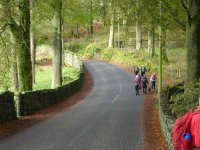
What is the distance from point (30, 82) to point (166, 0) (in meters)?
10.2

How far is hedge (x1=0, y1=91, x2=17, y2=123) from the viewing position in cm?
1892

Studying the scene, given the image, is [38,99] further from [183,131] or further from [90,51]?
[90,51]

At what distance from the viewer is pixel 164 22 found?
21172 millimetres

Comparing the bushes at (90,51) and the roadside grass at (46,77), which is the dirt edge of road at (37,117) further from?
the bushes at (90,51)

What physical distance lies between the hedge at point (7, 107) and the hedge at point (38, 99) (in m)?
1.91

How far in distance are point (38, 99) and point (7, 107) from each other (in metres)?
5.02

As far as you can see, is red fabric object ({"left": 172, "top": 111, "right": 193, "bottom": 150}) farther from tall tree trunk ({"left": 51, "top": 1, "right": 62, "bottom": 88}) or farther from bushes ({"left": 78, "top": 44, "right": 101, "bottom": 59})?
bushes ({"left": 78, "top": 44, "right": 101, "bottom": 59})

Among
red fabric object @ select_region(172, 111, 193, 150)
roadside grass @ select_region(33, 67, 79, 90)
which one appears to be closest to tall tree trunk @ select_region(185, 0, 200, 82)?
red fabric object @ select_region(172, 111, 193, 150)

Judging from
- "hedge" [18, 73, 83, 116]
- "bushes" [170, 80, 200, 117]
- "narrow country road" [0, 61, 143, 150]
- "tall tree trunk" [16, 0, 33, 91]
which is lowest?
"narrow country road" [0, 61, 143, 150]

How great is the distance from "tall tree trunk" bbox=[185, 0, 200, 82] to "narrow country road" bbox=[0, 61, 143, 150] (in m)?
3.46

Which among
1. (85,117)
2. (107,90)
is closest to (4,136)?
(85,117)

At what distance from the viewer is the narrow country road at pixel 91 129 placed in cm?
1436

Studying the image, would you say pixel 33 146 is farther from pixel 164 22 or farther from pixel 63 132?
pixel 164 22

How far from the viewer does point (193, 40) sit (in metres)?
18.1
